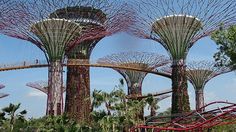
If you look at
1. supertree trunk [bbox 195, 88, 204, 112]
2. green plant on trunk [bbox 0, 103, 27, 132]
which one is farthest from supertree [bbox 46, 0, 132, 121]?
supertree trunk [bbox 195, 88, 204, 112]

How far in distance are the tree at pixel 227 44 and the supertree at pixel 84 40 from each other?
425 inches

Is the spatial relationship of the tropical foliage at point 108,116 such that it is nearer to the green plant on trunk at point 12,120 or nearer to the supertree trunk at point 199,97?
the green plant on trunk at point 12,120

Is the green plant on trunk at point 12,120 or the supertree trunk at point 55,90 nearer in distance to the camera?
the green plant on trunk at point 12,120

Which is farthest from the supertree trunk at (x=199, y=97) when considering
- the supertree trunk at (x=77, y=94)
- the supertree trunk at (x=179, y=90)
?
the supertree trunk at (x=77, y=94)

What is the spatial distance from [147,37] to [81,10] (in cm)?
598

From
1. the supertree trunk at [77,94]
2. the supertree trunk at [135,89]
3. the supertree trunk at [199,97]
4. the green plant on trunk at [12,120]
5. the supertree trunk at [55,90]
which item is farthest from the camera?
the supertree trunk at [199,97]

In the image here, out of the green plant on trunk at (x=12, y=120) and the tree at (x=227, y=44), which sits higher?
the tree at (x=227, y=44)

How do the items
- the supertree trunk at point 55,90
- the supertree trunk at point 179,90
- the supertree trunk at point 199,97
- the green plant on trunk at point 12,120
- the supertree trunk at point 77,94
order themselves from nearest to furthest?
the green plant on trunk at point 12,120
the supertree trunk at point 55,90
the supertree trunk at point 179,90
the supertree trunk at point 77,94
the supertree trunk at point 199,97

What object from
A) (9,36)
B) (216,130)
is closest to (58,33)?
(9,36)

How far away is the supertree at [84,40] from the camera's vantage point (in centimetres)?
3478

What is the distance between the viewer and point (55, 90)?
111ft

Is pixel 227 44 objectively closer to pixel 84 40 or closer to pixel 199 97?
pixel 84 40

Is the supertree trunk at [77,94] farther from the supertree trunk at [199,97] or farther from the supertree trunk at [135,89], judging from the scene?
the supertree trunk at [199,97]

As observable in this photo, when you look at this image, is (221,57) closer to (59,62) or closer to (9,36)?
(59,62)
